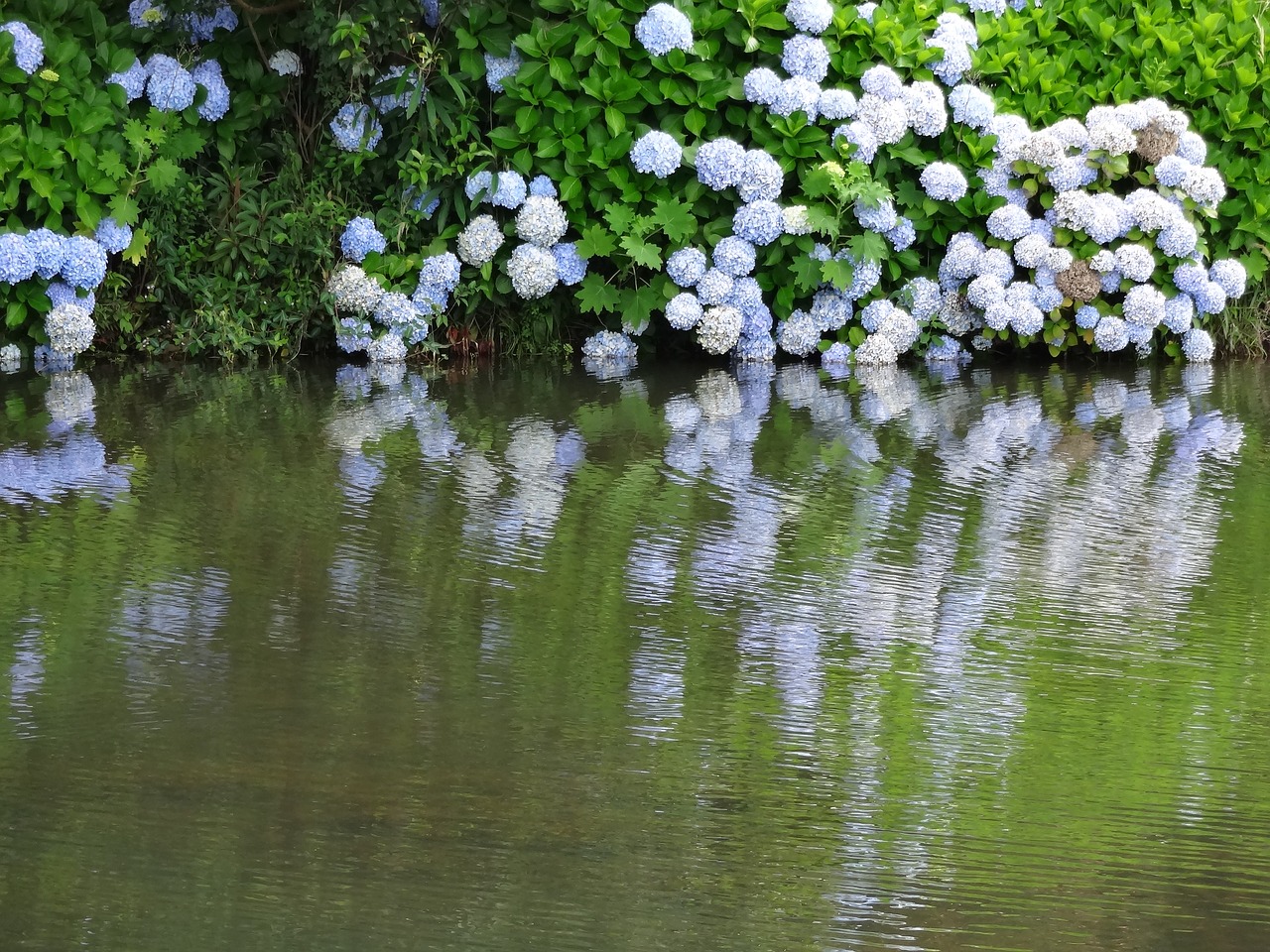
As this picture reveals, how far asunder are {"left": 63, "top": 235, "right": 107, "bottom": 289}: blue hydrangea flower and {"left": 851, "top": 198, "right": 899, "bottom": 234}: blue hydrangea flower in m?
3.49

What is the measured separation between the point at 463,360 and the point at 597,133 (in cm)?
126

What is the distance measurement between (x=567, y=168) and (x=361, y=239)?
1.03 meters

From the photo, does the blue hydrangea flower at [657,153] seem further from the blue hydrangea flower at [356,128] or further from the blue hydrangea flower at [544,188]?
the blue hydrangea flower at [356,128]

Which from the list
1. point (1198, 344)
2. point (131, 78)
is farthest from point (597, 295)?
point (1198, 344)

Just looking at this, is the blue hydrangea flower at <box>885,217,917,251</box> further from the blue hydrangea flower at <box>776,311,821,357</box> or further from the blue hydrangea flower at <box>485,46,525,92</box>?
the blue hydrangea flower at <box>485,46,525,92</box>

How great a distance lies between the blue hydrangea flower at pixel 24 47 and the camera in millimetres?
6930

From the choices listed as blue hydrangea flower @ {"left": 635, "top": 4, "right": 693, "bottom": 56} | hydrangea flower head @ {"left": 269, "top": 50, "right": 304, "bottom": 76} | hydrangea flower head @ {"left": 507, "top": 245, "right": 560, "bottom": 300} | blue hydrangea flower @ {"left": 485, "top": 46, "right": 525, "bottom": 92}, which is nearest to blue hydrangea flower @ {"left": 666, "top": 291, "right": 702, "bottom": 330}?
hydrangea flower head @ {"left": 507, "top": 245, "right": 560, "bottom": 300}

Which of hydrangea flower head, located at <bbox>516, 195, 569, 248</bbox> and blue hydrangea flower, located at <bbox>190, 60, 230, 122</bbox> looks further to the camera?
blue hydrangea flower, located at <bbox>190, 60, 230, 122</bbox>

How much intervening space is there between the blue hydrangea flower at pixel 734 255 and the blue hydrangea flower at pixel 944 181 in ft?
2.89

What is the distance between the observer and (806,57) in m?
7.26

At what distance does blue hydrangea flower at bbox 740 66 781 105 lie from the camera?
7223 mm

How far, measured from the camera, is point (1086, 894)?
7.63 feet

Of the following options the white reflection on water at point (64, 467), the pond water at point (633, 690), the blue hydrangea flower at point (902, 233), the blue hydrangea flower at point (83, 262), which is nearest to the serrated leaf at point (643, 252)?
the blue hydrangea flower at point (902, 233)

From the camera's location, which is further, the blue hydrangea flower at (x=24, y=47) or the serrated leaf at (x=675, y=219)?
the serrated leaf at (x=675, y=219)
